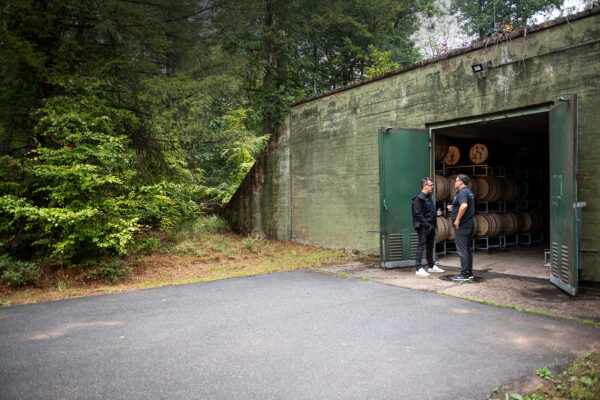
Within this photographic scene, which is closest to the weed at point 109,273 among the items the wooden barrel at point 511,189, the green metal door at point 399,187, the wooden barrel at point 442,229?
the green metal door at point 399,187

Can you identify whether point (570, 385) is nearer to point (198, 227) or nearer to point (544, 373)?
point (544, 373)

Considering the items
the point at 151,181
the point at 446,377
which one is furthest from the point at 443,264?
the point at 151,181

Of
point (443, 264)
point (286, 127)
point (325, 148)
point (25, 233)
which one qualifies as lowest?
point (443, 264)

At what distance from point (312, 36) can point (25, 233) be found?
1832 cm

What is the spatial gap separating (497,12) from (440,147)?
68.9 feet

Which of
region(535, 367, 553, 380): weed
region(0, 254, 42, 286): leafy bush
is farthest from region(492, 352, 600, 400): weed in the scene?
region(0, 254, 42, 286): leafy bush

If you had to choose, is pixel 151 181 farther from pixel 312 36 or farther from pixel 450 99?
pixel 312 36

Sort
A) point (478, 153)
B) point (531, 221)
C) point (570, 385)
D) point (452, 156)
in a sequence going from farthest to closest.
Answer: point (531, 221) → point (452, 156) → point (478, 153) → point (570, 385)

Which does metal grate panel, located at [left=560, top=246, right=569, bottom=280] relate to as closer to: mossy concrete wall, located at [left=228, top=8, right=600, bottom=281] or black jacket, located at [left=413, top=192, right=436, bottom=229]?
mossy concrete wall, located at [left=228, top=8, right=600, bottom=281]

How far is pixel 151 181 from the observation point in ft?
30.5

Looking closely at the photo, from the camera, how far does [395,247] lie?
24.7 feet

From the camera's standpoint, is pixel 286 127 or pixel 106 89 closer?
pixel 106 89

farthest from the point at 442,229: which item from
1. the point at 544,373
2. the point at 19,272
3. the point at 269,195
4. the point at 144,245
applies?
the point at 19,272

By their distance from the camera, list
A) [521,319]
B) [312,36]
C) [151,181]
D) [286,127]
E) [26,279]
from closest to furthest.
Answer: [521,319] → [26,279] → [151,181] → [286,127] → [312,36]
